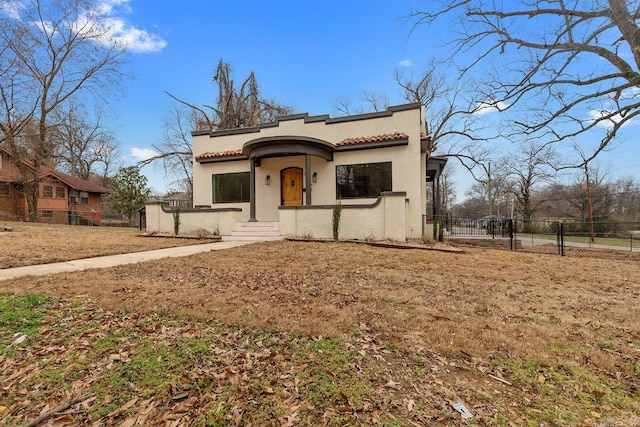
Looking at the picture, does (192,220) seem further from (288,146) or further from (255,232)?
(288,146)

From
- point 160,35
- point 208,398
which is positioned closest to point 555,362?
point 208,398

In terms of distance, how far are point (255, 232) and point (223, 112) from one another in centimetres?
1593

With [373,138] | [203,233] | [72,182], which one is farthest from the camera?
[72,182]

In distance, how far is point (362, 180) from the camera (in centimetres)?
1152

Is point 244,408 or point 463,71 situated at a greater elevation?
point 463,71

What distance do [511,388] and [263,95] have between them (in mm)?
24563

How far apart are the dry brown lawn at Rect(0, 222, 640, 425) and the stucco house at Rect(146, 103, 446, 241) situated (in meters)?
3.80

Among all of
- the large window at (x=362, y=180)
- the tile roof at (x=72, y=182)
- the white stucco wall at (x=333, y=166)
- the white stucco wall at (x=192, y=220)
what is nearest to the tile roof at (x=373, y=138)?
the white stucco wall at (x=333, y=166)

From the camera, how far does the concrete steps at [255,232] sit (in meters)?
10.2

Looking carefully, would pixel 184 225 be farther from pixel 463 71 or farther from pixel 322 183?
pixel 463 71

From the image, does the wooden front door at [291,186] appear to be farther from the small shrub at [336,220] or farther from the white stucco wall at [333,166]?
the small shrub at [336,220]

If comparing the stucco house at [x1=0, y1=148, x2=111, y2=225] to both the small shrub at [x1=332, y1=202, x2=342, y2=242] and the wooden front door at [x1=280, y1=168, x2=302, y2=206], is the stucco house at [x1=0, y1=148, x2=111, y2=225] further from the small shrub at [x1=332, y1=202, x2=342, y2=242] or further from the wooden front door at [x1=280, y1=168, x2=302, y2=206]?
the small shrub at [x1=332, y1=202, x2=342, y2=242]

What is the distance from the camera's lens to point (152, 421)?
5.70 ft

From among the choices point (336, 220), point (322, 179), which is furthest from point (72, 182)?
point (336, 220)
